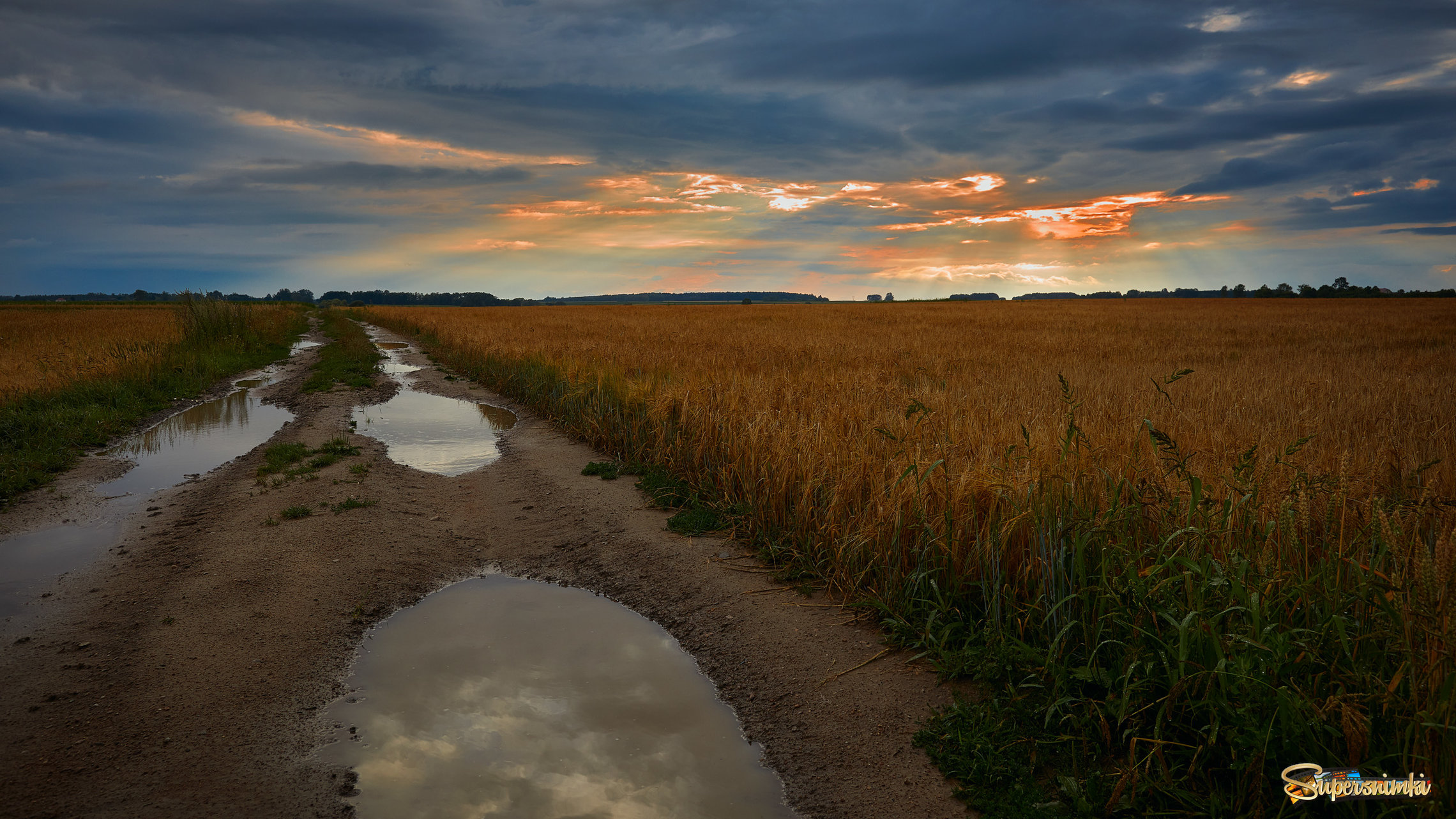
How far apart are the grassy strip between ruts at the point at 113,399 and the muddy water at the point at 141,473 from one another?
62 centimetres

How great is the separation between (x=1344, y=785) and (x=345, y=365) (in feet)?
76.8

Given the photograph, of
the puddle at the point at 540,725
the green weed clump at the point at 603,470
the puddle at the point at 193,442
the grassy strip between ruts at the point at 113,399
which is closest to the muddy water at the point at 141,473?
the puddle at the point at 193,442

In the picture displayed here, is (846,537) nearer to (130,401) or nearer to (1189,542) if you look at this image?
(1189,542)

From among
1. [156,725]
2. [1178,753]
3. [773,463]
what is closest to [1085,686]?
[1178,753]

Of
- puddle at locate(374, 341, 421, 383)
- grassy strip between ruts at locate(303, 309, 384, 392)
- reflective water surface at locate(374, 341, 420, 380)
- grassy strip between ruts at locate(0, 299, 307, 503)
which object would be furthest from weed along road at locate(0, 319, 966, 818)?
reflective water surface at locate(374, 341, 420, 380)

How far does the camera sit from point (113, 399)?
1366 cm

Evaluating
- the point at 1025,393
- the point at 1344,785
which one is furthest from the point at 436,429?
the point at 1344,785

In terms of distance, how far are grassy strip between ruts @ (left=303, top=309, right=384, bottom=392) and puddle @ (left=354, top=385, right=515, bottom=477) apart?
1988mm

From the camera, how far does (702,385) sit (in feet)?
33.0

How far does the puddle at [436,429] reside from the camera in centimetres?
1034

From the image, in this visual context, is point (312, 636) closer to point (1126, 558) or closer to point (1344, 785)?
point (1126, 558)

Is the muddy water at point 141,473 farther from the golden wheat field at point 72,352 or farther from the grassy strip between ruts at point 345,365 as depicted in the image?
the golden wheat field at point 72,352

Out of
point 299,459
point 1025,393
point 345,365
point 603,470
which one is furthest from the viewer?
point 345,365

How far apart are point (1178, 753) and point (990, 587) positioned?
1.47 m
